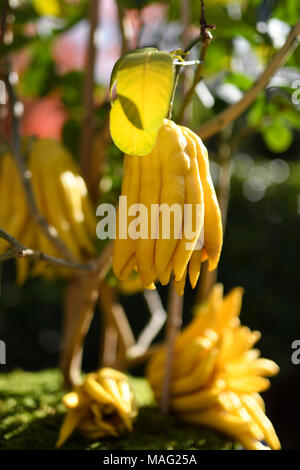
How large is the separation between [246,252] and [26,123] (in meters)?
1.29

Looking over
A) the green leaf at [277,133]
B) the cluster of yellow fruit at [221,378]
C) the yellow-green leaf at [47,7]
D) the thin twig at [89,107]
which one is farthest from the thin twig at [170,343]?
the yellow-green leaf at [47,7]

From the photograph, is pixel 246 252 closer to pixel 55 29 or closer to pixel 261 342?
pixel 261 342

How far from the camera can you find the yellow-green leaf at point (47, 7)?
0.86 meters

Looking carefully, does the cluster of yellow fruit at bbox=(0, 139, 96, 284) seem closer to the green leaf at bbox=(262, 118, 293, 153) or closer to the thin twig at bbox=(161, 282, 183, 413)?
the thin twig at bbox=(161, 282, 183, 413)

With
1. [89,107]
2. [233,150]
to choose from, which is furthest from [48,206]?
[233,150]

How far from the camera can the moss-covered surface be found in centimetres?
54

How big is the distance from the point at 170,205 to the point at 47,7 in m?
0.63

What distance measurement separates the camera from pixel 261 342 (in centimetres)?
129

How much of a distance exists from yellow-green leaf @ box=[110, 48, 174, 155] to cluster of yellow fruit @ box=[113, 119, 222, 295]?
0.12ft

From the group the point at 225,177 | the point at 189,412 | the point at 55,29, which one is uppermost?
the point at 55,29

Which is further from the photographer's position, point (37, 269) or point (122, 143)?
point (37, 269)

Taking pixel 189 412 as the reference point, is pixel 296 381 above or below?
below
